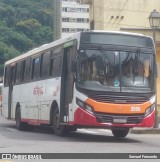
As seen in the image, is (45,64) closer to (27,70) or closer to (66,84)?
(66,84)

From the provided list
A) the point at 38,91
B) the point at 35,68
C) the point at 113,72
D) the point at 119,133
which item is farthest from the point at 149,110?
the point at 35,68

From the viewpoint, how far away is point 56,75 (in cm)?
1811

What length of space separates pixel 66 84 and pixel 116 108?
2.14 meters

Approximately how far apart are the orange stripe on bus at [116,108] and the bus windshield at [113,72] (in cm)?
42

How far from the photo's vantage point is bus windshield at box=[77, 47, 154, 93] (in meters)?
16.0

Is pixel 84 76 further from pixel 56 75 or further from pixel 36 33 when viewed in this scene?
pixel 36 33

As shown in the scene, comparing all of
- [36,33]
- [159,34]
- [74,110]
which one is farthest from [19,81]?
[36,33]

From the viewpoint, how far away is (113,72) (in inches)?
638

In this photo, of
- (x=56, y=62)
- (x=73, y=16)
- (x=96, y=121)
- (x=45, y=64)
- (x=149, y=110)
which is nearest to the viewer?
(x=96, y=121)

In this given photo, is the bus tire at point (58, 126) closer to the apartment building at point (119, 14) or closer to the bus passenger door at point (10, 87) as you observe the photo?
the bus passenger door at point (10, 87)

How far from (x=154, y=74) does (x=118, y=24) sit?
18.3 metres

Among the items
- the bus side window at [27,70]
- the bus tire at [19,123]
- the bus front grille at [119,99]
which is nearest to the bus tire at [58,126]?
the bus front grille at [119,99]

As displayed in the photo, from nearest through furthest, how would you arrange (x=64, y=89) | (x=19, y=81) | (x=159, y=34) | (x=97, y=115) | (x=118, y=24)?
(x=97, y=115), (x=64, y=89), (x=19, y=81), (x=159, y=34), (x=118, y=24)

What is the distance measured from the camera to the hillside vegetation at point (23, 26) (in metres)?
93.2
